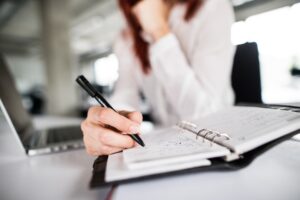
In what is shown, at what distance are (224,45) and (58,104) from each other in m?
2.34

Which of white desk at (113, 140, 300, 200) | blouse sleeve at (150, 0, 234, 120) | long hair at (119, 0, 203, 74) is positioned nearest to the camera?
white desk at (113, 140, 300, 200)

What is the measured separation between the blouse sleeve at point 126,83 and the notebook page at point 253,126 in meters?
0.77

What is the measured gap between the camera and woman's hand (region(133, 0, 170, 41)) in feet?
3.01

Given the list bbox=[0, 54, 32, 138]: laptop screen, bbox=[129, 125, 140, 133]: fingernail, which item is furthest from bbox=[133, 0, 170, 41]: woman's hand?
bbox=[129, 125, 140, 133]: fingernail

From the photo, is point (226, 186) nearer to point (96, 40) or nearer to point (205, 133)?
point (205, 133)

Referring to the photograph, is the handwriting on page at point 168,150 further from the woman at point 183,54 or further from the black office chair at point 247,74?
the black office chair at point 247,74

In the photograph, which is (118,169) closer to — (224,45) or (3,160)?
(3,160)

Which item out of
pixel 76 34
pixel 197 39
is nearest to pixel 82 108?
pixel 76 34

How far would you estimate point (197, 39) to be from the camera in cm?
97

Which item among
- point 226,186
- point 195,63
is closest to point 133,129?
point 226,186

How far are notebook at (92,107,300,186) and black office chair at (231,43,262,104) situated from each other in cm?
53

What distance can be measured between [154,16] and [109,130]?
71 cm

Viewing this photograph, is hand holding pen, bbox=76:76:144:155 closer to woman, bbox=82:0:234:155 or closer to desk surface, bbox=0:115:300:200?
desk surface, bbox=0:115:300:200

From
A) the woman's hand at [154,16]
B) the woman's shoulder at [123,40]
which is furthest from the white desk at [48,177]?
the woman's shoulder at [123,40]
